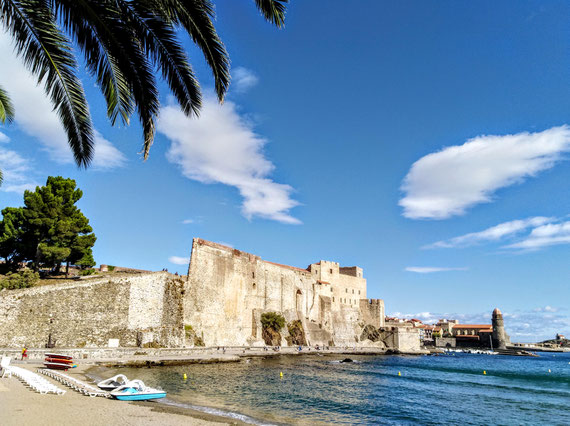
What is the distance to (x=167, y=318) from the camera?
3269cm

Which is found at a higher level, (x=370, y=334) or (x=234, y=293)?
(x=234, y=293)

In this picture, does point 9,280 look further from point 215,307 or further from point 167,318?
point 215,307

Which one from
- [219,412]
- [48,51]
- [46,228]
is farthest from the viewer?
[46,228]

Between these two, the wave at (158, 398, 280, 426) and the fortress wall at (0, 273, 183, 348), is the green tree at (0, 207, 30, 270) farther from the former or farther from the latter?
the wave at (158, 398, 280, 426)

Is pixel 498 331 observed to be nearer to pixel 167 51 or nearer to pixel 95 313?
pixel 95 313

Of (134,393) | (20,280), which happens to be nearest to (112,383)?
(134,393)

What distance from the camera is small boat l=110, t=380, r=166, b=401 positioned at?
13.0 meters

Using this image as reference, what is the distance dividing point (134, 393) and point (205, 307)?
25.3 m

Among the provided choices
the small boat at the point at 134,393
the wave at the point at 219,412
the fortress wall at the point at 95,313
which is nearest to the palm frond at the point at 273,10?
the wave at the point at 219,412

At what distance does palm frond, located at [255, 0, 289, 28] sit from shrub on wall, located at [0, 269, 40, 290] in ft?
90.8

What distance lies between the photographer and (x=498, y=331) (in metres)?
99.8

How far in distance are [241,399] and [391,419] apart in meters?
6.10

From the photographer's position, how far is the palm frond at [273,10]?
4980 mm

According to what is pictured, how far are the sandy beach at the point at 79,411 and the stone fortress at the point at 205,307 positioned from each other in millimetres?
13365
